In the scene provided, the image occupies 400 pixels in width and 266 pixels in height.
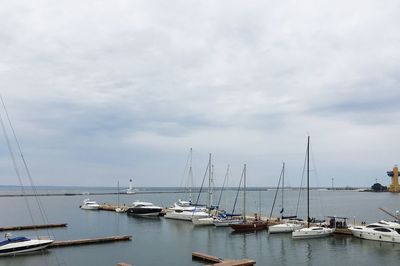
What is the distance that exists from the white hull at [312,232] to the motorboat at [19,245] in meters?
31.5

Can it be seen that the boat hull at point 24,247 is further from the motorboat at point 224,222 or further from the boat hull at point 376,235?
the boat hull at point 376,235

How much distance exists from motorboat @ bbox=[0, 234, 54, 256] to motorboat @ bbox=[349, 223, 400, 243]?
1541 inches

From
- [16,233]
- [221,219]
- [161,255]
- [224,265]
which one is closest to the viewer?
[224,265]

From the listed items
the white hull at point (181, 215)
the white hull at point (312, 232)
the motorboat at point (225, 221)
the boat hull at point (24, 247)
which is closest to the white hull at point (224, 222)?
the motorboat at point (225, 221)

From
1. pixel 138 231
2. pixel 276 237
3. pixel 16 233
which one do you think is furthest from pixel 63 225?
pixel 276 237

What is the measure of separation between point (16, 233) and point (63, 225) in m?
9.77

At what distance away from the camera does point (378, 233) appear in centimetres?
5000

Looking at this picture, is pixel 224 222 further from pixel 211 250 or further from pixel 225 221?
pixel 211 250

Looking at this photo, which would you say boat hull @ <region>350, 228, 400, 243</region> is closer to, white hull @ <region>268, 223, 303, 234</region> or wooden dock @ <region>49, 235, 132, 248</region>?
white hull @ <region>268, 223, 303, 234</region>

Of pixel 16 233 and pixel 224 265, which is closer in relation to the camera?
pixel 224 265

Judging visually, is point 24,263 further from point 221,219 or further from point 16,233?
point 221,219

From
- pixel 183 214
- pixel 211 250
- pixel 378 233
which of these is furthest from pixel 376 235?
pixel 183 214

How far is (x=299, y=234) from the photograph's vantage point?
53250 mm

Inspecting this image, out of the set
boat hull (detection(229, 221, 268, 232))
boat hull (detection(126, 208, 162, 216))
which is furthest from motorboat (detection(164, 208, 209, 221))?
boat hull (detection(229, 221, 268, 232))
